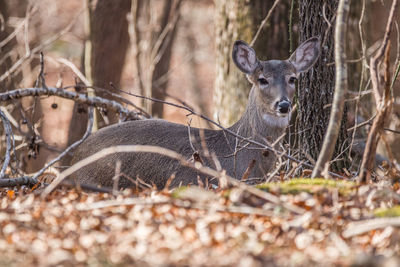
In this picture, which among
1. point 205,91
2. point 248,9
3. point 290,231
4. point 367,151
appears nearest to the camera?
point 290,231

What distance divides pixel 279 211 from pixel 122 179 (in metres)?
3.09

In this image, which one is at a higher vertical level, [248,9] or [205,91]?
→ [248,9]

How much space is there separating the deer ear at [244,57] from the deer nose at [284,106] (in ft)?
2.57

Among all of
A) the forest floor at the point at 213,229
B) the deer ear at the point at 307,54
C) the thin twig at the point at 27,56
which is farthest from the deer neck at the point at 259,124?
the thin twig at the point at 27,56

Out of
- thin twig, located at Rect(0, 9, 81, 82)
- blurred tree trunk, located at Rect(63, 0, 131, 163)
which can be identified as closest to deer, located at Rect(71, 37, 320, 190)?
thin twig, located at Rect(0, 9, 81, 82)

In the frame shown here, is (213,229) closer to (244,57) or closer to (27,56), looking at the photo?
(244,57)

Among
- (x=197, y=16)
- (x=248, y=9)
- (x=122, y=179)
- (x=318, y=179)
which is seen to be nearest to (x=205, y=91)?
(x=197, y=16)

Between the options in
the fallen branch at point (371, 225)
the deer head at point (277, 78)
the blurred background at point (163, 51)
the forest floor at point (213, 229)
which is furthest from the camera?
the blurred background at point (163, 51)

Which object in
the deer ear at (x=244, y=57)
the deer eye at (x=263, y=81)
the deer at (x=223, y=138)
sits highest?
the deer ear at (x=244, y=57)

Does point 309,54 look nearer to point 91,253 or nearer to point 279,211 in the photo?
point 279,211

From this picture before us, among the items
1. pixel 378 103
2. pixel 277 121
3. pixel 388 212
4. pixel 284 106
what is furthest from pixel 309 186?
pixel 277 121

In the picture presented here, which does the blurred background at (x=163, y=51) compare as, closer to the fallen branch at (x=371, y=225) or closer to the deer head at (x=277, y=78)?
the deer head at (x=277, y=78)

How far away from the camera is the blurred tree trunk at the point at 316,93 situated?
651 cm

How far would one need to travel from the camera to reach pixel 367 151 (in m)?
4.86
